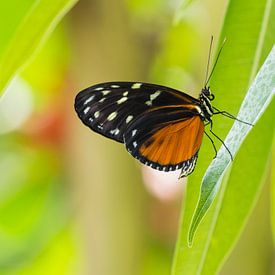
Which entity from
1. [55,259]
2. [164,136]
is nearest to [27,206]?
[55,259]

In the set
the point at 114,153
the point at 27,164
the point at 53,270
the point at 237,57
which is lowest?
the point at 53,270

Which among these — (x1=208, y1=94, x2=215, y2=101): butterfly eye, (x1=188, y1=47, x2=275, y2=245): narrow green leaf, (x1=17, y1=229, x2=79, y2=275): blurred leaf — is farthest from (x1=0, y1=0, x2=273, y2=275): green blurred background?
(x1=188, y1=47, x2=275, y2=245): narrow green leaf

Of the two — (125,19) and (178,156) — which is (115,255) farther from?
(178,156)

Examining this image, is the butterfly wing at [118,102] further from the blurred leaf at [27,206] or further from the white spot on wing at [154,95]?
the blurred leaf at [27,206]

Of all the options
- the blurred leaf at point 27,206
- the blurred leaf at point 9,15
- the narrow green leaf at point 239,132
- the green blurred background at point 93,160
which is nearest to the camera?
the narrow green leaf at point 239,132

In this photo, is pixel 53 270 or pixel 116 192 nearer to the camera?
pixel 116 192

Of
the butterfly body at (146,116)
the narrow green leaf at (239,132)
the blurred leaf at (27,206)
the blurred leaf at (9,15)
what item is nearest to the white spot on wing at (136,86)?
the butterfly body at (146,116)

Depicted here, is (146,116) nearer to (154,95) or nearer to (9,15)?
(154,95)

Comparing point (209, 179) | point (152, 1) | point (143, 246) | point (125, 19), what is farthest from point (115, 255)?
point (209, 179)
